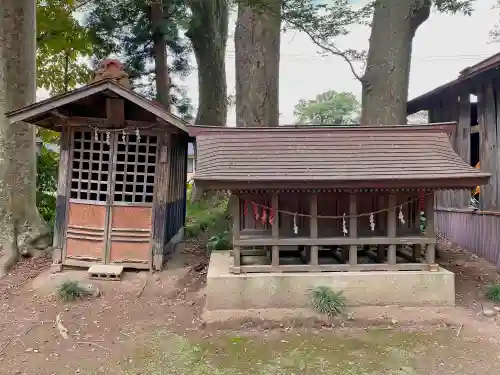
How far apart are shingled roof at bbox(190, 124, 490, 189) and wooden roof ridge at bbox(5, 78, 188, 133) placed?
84 centimetres

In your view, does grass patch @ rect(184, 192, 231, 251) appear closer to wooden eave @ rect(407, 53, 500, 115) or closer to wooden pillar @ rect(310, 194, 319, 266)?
wooden pillar @ rect(310, 194, 319, 266)

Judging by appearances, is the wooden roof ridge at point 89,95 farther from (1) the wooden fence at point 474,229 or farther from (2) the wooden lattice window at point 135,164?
(1) the wooden fence at point 474,229

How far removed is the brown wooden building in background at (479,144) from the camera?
8.80 metres

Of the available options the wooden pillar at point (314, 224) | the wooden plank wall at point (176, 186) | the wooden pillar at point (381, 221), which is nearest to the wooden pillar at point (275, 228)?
the wooden pillar at point (314, 224)

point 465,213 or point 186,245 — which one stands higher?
point 465,213

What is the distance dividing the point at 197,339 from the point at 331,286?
230cm

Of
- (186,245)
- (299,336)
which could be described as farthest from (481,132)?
(186,245)

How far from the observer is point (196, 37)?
48.2ft

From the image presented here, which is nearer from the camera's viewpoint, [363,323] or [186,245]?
[363,323]

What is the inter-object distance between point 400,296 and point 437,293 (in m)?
0.62

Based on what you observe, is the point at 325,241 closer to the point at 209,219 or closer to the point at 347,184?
the point at 347,184

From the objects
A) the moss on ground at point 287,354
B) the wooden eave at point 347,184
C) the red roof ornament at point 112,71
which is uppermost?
the red roof ornament at point 112,71

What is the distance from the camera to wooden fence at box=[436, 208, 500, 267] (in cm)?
887

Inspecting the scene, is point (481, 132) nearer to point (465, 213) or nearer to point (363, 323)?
point (465, 213)
